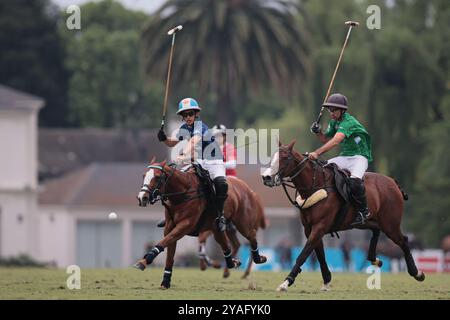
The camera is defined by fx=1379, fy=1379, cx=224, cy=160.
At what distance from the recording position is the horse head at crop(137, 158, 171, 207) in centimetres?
2016

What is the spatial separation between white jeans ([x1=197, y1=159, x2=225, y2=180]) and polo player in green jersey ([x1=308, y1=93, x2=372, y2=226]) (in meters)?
1.62

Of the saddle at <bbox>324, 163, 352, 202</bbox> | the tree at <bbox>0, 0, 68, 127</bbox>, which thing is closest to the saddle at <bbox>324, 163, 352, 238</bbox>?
the saddle at <bbox>324, 163, 352, 202</bbox>

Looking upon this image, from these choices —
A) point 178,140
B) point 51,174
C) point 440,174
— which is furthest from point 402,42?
point 178,140

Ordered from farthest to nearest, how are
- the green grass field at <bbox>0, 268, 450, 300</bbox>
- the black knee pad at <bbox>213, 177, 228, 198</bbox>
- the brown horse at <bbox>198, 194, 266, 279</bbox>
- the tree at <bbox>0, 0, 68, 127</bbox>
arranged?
the tree at <bbox>0, 0, 68, 127</bbox> < the brown horse at <bbox>198, 194, 266, 279</bbox> < the black knee pad at <bbox>213, 177, 228, 198</bbox> < the green grass field at <bbox>0, 268, 450, 300</bbox>

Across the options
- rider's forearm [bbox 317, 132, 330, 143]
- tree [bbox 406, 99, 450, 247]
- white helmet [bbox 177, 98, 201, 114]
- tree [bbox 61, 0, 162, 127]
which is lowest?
tree [bbox 406, 99, 450, 247]

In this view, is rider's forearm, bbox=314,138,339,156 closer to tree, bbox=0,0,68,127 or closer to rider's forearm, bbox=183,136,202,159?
rider's forearm, bbox=183,136,202,159

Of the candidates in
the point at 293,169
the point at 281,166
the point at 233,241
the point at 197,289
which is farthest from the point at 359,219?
the point at 233,241

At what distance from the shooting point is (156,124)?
99.1m

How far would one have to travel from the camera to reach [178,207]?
21.2m

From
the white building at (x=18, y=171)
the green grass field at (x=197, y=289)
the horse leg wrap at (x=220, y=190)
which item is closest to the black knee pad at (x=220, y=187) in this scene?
the horse leg wrap at (x=220, y=190)

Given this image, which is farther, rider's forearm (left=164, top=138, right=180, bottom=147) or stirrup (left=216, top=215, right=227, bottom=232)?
stirrup (left=216, top=215, right=227, bottom=232)

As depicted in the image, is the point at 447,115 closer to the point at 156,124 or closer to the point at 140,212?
the point at 140,212

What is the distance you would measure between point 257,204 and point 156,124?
247ft

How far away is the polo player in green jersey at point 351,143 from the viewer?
21.1 metres
